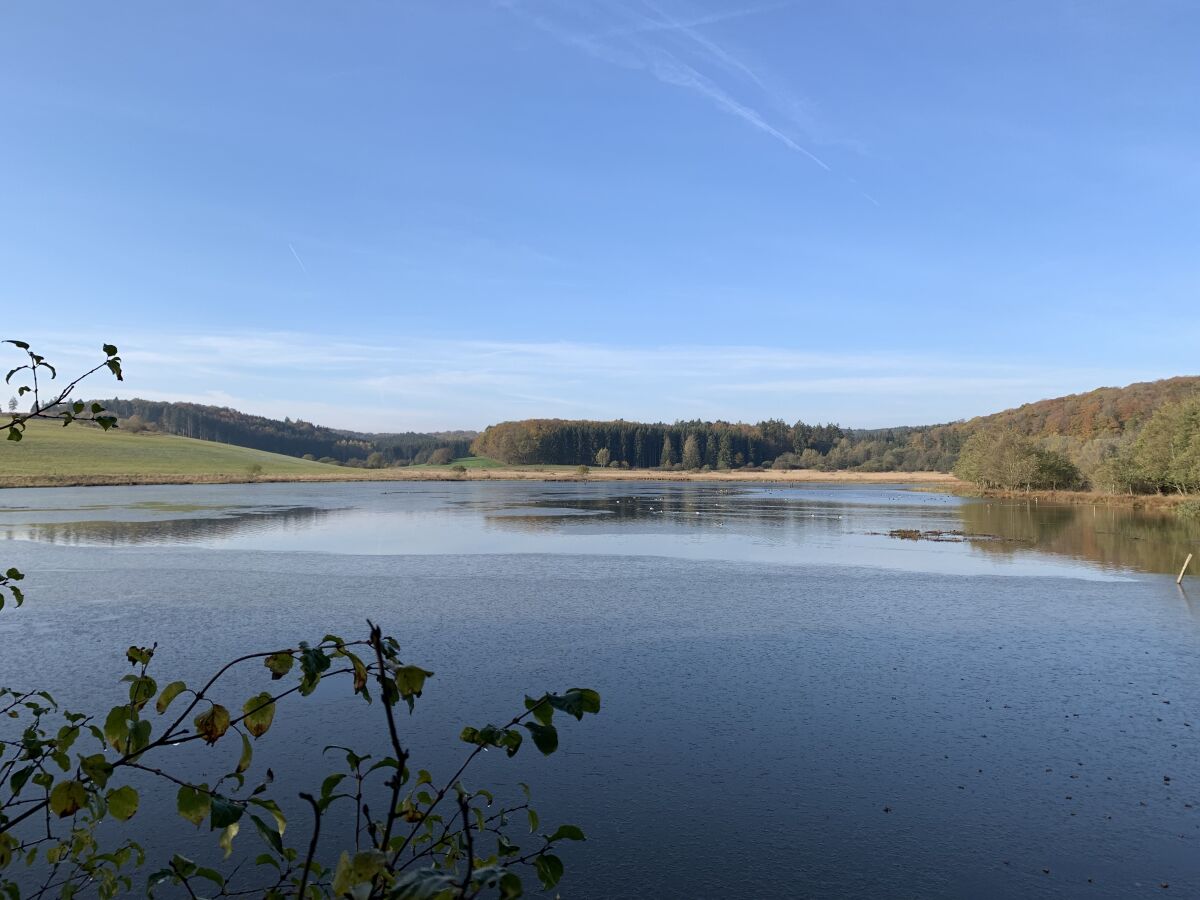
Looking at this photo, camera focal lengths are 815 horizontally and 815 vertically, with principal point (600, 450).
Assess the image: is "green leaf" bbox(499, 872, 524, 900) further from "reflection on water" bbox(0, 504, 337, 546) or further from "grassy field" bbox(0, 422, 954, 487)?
"grassy field" bbox(0, 422, 954, 487)

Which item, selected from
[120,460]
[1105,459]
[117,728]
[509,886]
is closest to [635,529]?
[117,728]

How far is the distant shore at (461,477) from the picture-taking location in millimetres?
75812

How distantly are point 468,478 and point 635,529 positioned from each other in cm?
7950

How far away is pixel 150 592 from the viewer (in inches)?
780

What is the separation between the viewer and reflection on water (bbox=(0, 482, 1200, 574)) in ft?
99.1

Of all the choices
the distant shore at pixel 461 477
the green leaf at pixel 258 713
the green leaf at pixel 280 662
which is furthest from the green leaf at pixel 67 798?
the distant shore at pixel 461 477

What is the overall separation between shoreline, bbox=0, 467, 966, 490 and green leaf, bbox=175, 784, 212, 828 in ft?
274

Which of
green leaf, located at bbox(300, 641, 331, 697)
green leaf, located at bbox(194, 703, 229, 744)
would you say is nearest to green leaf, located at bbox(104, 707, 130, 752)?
green leaf, located at bbox(194, 703, 229, 744)

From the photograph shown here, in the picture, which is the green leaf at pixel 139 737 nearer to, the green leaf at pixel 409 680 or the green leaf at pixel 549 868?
the green leaf at pixel 409 680

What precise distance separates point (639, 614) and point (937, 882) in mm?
11203

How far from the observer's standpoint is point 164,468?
9156 centimetres

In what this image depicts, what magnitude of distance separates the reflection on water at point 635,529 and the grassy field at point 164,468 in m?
19.0

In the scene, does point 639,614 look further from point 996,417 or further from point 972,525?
point 996,417

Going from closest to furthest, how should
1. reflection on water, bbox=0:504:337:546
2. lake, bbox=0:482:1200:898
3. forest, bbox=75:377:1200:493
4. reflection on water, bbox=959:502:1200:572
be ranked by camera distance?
lake, bbox=0:482:1200:898 → reflection on water, bbox=959:502:1200:572 → reflection on water, bbox=0:504:337:546 → forest, bbox=75:377:1200:493
